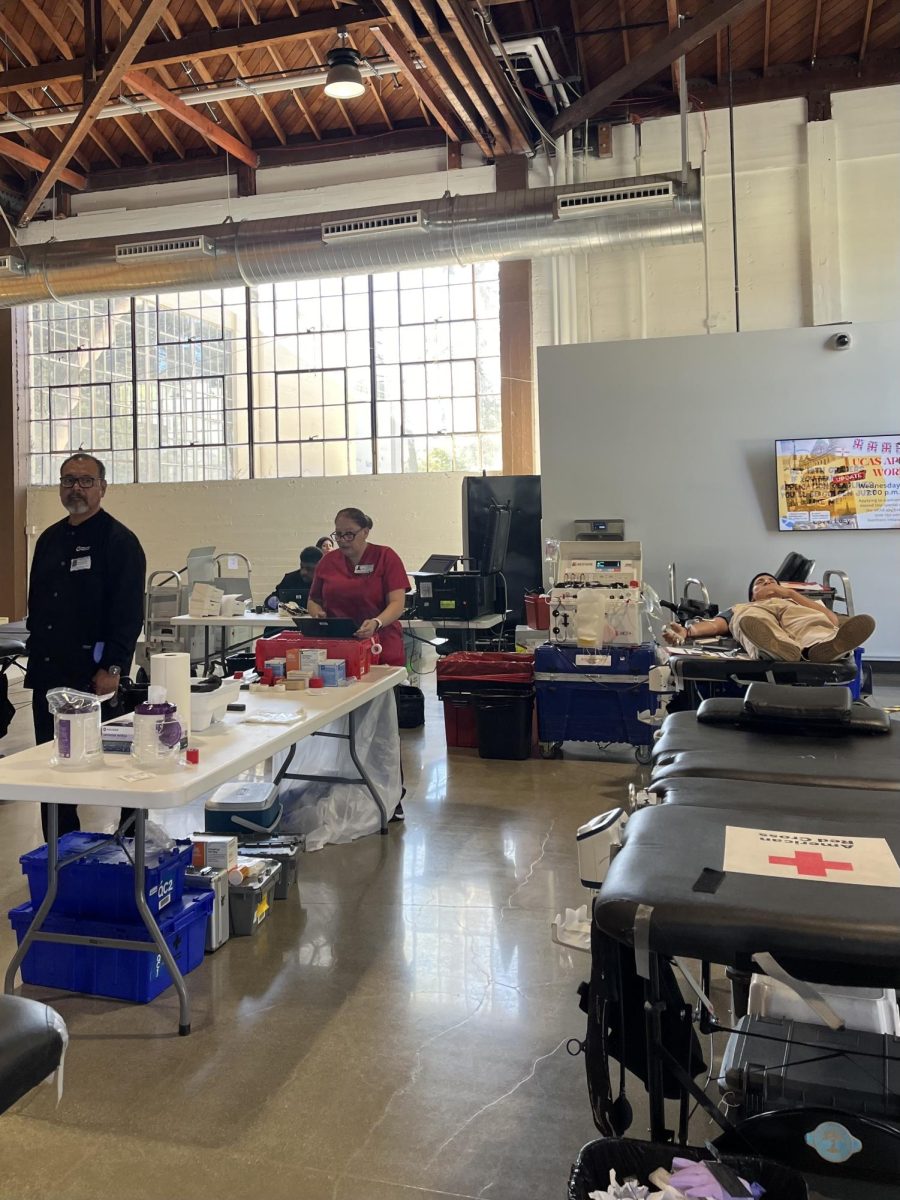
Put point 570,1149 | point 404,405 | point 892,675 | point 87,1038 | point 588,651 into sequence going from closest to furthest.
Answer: point 570,1149 → point 87,1038 → point 588,651 → point 892,675 → point 404,405

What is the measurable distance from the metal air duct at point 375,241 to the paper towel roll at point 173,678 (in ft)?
18.8

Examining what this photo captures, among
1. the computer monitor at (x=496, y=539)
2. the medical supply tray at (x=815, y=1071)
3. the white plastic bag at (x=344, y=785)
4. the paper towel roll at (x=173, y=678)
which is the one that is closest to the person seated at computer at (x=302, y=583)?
the computer monitor at (x=496, y=539)

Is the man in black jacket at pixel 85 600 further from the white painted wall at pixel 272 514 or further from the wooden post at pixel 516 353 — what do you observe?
the white painted wall at pixel 272 514

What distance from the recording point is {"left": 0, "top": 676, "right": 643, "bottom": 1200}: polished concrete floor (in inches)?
70.3

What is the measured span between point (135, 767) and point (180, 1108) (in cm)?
79

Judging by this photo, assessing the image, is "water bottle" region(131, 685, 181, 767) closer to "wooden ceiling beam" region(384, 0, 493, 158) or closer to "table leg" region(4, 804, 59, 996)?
"table leg" region(4, 804, 59, 996)

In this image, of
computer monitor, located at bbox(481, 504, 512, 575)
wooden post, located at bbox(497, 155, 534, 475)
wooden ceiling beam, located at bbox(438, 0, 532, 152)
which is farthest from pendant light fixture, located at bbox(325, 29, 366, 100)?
computer monitor, located at bbox(481, 504, 512, 575)

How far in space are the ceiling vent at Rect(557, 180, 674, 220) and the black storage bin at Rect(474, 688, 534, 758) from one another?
13.3 feet

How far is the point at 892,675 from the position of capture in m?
7.18

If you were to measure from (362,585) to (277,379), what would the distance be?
6.68 metres

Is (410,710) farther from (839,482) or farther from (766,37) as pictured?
(766,37)

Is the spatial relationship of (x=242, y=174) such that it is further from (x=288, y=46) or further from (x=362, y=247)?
(x=362, y=247)

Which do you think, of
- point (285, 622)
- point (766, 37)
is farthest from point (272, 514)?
point (766, 37)

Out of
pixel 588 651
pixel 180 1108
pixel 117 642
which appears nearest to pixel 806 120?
pixel 588 651
